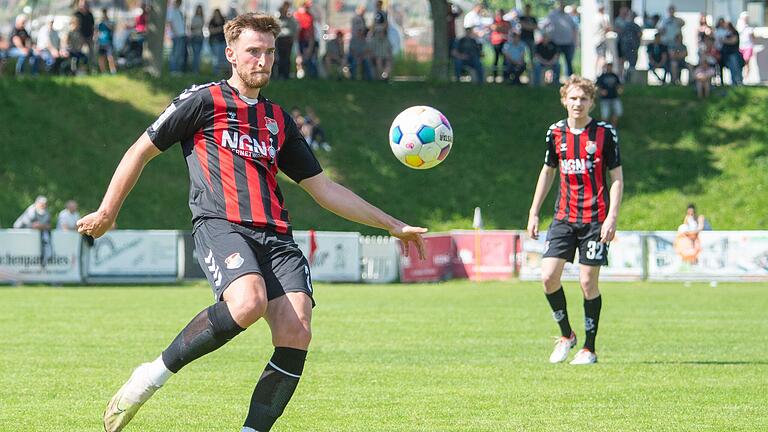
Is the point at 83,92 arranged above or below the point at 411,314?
above

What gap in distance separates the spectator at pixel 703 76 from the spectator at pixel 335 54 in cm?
953

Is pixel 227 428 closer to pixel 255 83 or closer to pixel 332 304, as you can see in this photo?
pixel 255 83

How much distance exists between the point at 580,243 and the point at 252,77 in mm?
5510

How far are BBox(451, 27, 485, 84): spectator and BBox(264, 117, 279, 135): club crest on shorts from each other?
2751 centimetres

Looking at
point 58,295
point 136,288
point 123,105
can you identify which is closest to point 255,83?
point 58,295

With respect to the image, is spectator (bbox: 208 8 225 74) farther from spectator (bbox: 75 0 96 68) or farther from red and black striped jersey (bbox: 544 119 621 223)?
red and black striped jersey (bbox: 544 119 621 223)

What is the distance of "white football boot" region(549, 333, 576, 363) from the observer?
451 inches

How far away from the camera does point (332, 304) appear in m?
19.5

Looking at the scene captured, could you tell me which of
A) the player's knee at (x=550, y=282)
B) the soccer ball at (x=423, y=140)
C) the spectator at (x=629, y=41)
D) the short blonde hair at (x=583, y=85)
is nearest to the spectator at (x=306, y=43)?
the spectator at (x=629, y=41)

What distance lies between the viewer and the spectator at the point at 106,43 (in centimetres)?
3253

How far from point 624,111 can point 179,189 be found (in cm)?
1241

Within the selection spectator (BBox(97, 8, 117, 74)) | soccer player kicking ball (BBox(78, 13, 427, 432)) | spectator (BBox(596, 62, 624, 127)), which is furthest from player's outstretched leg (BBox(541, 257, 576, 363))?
spectator (BBox(97, 8, 117, 74))

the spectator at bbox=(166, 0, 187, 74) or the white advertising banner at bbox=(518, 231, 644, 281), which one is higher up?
the spectator at bbox=(166, 0, 187, 74)

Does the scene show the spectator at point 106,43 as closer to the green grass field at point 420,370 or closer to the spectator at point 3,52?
the spectator at point 3,52
